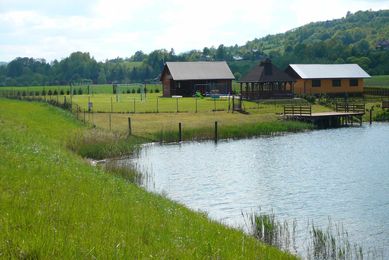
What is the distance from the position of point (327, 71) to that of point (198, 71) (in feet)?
66.8

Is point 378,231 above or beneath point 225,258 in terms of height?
beneath

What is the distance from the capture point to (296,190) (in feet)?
90.4

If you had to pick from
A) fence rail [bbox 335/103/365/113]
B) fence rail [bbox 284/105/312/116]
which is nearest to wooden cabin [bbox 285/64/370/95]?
fence rail [bbox 335/103/365/113]

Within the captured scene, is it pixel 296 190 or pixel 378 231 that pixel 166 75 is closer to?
pixel 296 190

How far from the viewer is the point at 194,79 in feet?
297

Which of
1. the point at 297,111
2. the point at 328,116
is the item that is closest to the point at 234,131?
the point at 328,116

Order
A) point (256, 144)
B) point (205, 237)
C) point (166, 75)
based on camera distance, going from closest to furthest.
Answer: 1. point (205, 237)
2. point (256, 144)
3. point (166, 75)

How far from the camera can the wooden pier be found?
60.8 m

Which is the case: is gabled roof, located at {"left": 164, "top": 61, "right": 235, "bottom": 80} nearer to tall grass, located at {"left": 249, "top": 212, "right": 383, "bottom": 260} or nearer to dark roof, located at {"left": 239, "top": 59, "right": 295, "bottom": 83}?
dark roof, located at {"left": 239, "top": 59, "right": 295, "bottom": 83}

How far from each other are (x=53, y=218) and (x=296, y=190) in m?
16.8

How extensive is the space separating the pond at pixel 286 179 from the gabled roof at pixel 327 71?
123 feet

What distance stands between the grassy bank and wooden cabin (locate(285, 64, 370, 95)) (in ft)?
230

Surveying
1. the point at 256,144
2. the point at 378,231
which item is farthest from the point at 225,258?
the point at 256,144

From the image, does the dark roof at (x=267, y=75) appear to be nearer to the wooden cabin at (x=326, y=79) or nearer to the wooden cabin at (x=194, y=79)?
the wooden cabin at (x=326, y=79)
